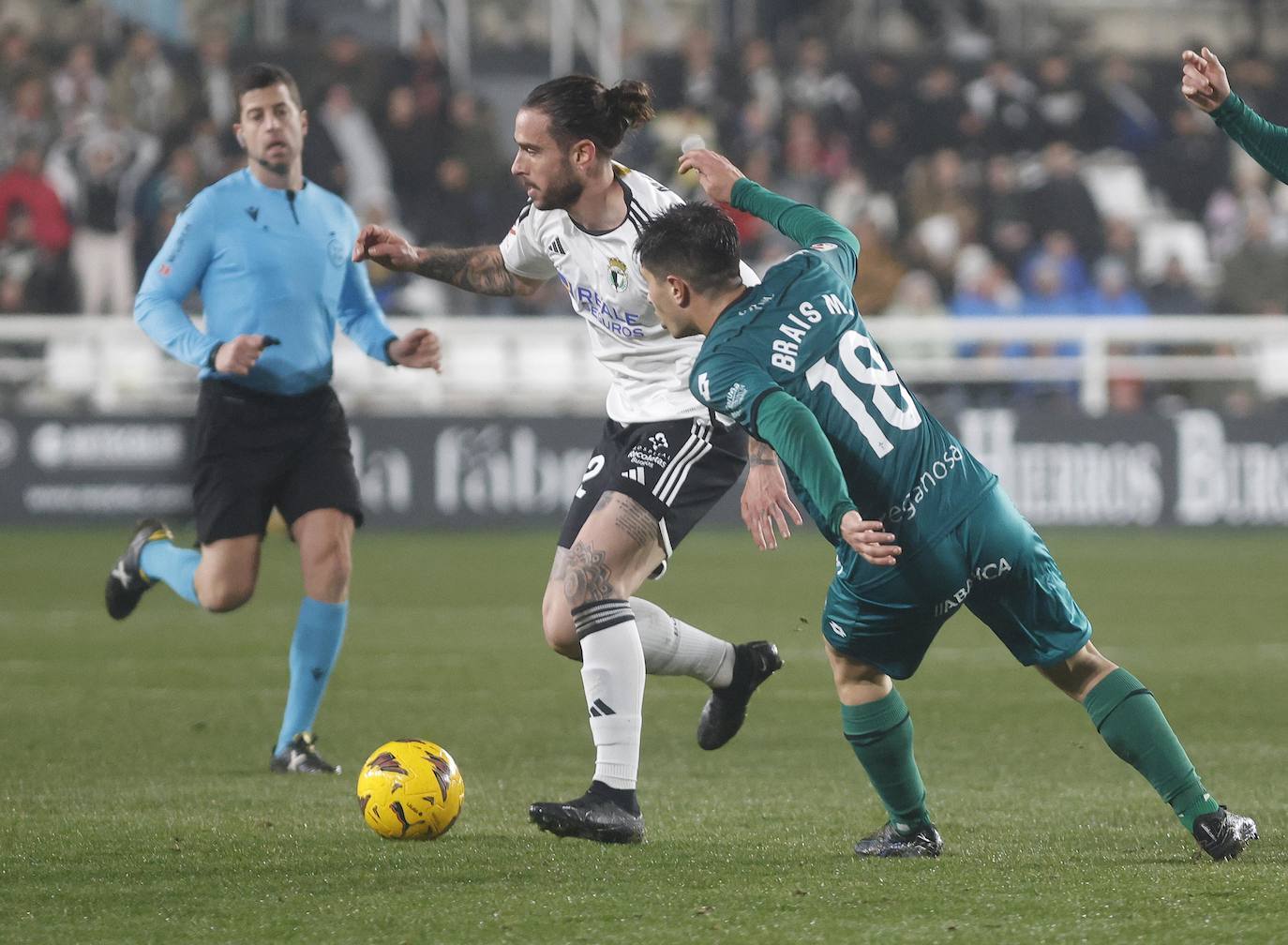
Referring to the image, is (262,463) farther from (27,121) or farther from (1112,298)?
(1112,298)

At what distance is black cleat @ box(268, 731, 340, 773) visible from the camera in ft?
22.0

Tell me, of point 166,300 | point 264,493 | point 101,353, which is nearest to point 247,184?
point 166,300

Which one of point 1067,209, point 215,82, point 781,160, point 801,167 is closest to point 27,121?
point 215,82

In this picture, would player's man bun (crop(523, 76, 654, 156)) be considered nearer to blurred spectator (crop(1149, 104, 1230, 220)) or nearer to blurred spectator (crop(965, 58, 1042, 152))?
blurred spectator (crop(965, 58, 1042, 152))

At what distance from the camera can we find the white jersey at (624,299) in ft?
18.9

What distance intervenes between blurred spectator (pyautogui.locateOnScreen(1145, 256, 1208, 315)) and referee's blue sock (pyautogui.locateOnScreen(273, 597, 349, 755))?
13.5 metres

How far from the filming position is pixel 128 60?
1855 centimetres

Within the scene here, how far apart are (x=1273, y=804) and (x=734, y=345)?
2306 mm

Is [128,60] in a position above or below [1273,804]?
above

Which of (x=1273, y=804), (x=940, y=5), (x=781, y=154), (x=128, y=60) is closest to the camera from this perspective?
(x=1273, y=804)

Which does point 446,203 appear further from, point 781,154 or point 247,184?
point 247,184

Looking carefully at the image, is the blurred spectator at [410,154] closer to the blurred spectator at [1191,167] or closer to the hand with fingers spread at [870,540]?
the blurred spectator at [1191,167]

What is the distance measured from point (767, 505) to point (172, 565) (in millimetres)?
3231

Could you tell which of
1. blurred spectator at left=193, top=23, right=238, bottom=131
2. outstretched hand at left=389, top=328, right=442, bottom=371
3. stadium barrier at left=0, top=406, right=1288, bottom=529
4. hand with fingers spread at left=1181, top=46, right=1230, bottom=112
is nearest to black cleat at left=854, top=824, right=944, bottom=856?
hand with fingers spread at left=1181, top=46, right=1230, bottom=112
